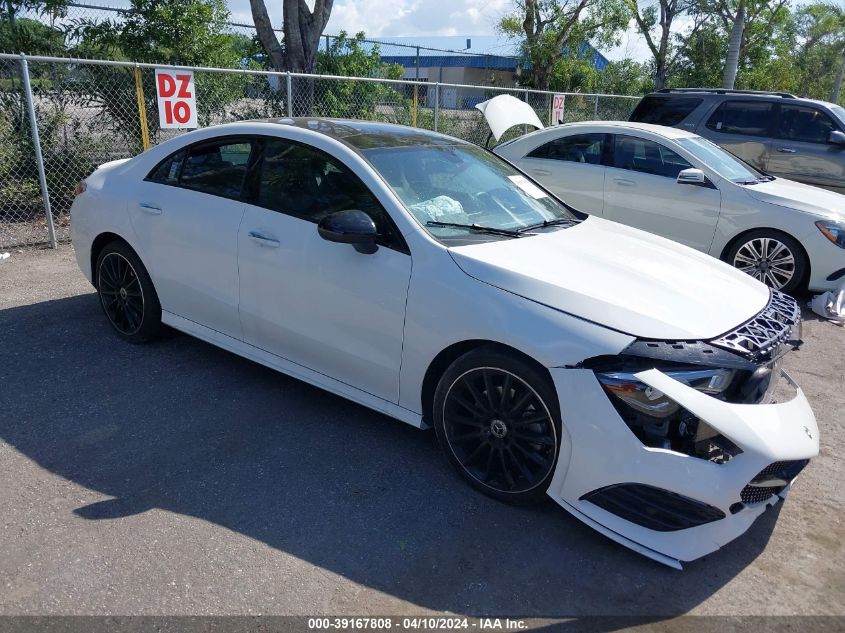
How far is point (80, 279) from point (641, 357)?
5.69 meters

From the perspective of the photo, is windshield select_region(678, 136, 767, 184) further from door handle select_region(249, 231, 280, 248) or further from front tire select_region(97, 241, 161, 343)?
front tire select_region(97, 241, 161, 343)

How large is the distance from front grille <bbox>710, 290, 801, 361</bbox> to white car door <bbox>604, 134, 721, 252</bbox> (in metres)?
3.94

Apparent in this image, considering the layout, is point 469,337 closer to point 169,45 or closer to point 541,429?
point 541,429

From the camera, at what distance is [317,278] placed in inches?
145

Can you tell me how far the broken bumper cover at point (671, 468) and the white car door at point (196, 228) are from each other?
225 cm

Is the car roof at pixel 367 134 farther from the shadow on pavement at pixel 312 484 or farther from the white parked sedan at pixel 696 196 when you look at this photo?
the white parked sedan at pixel 696 196

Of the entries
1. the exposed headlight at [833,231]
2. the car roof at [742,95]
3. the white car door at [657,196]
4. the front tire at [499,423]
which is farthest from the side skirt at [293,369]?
the car roof at [742,95]

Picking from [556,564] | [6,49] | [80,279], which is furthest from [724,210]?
[6,49]

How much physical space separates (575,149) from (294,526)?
245 inches

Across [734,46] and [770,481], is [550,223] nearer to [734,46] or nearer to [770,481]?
[770,481]

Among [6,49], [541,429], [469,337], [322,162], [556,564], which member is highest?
[6,49]

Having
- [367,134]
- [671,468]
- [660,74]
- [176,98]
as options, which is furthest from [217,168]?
[660,74]

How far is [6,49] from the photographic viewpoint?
909 centimetres

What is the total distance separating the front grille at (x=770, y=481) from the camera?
2.76 meters
